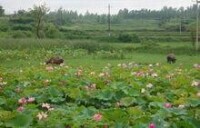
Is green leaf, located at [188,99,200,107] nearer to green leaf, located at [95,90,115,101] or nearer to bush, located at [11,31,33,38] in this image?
green leaf, located at [95,90,115,101]

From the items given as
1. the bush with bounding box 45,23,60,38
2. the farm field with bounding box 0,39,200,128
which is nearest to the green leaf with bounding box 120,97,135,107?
the farm field with bounding box 0,39,200,128

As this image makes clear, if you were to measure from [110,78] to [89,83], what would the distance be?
24.3 inches

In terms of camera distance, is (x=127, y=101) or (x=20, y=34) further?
(x=20, y=34)

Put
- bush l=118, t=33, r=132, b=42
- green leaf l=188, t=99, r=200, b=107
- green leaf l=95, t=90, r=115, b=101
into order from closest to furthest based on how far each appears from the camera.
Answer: green leaf l=188, t=99, r=200, b=107, green leaf l=95, t=90, r=115, b=101, bush l=118, t=33, r=132, b=42

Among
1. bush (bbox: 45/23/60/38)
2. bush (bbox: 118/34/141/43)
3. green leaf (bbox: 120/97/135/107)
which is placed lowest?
bush (bbox: 118/34/141/43)

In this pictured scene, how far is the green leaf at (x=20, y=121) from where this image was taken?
11.8ft

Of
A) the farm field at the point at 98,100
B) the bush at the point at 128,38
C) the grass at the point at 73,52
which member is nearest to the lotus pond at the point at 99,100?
the farm field at the point at 98,100

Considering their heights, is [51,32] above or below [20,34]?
below

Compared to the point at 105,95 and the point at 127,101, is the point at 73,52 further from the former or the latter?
the point at 127,101

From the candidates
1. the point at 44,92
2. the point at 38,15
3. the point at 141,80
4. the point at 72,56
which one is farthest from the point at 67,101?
the point at 38,15

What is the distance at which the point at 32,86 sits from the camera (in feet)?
19.2

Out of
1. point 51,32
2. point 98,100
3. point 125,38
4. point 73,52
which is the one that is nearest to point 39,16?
point 51,32

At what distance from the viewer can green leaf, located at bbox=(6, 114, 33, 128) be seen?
3595mm

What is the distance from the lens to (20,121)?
364 cm
